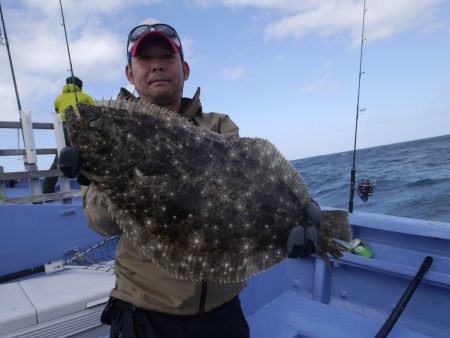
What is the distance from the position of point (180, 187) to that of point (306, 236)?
855mm

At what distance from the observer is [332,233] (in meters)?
2.15

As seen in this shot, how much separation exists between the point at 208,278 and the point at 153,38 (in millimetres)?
1648

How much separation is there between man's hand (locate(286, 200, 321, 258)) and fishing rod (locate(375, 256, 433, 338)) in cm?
157

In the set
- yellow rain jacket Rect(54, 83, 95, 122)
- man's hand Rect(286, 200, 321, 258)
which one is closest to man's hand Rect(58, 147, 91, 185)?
man's hand Rect(286, 200, 321, 258)

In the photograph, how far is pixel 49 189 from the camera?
27.9ft

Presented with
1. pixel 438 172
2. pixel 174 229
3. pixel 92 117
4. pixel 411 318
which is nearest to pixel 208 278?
pixel 174 229

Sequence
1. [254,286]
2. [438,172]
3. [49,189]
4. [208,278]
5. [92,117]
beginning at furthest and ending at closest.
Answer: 1. [438,172]
2. [49,189]
3. [254,286]
4. [208,278]
5. [92,117]

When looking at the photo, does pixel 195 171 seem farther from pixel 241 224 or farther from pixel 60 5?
pixel 60 5

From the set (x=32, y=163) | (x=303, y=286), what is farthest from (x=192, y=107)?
(x=32, y=163)

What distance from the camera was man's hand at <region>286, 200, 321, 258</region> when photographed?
1935mm

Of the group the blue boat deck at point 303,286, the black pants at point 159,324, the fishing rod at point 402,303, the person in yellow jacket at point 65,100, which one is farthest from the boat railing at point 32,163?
the fishing rod at point 402,303

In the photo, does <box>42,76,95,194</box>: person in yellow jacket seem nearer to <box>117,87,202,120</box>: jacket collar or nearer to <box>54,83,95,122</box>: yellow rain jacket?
<box>54,83,95,122</box>: yellow rain jacket

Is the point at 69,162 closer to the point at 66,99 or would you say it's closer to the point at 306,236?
the point at 306,236

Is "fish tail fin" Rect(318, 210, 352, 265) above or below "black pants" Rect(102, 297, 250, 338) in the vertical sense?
above
